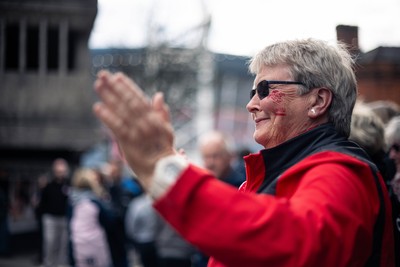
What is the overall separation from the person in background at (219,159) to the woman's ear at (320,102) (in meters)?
3.99

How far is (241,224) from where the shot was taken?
170cm

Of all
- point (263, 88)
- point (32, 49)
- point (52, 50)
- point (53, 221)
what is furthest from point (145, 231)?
point (32, 49)

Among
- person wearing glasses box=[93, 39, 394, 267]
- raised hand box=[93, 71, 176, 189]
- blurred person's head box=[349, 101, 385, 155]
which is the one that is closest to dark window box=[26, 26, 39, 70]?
blurred person's head box=[349, 101, 385, 155]

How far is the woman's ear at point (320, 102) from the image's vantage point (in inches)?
94.5

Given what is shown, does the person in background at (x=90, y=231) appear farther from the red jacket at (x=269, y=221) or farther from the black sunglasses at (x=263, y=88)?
the red jacket at (x=269, y=221)

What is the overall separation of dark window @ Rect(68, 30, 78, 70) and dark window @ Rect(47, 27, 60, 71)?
404 millimetres

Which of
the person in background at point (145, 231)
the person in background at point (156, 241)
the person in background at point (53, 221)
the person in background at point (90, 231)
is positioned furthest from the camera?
the person in background at point (53, 221)

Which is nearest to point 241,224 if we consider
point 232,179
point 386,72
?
point 232,179

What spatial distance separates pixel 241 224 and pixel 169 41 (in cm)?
2012

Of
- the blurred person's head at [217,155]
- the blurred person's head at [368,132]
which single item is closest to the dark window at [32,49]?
the blurred person's head at [217,155]

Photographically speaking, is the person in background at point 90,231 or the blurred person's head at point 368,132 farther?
the person in background at point 90,231

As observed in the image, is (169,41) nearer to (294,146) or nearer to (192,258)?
(192,258)

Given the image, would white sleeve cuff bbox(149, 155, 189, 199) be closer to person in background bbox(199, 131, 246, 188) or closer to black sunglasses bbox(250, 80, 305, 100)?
black sunglasses bbox(250, 80, 305, 100)

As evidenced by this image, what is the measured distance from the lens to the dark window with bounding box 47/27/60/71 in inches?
854
